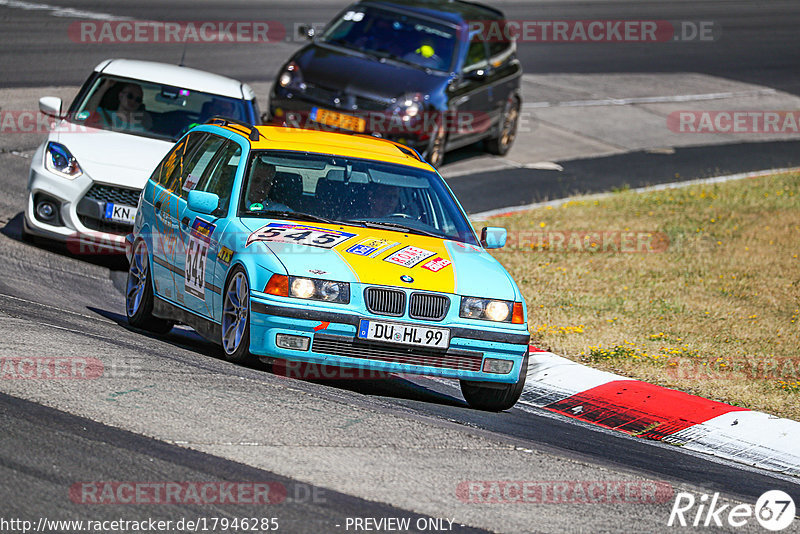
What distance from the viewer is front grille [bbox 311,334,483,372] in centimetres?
716

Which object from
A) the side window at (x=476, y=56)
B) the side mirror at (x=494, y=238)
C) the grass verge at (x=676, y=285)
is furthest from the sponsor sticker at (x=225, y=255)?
the side window at (x=476, y=56)

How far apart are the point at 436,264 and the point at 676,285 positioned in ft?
16.9

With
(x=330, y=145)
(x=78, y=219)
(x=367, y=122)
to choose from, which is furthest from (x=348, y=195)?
(x=367, y=122)

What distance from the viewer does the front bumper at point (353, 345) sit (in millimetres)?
7105

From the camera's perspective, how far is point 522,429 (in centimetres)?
734

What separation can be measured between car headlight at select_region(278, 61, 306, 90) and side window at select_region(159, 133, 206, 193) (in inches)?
252

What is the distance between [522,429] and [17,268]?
4.95 metres

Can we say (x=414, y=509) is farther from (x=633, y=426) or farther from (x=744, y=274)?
(x=744, y=274)

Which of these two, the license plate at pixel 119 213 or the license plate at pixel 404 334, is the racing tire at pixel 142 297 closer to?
the license plate at pixel 119 213

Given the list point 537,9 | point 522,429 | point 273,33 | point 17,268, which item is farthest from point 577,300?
point 537,9

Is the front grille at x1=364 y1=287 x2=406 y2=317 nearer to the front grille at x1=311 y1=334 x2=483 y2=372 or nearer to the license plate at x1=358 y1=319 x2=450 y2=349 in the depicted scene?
the license plate at x1=358 y1=319 x2=450 y2=349

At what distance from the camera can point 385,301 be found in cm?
721

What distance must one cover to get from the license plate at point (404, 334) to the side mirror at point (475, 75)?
379 inches

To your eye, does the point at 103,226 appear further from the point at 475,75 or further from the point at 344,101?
the point at 475,75
